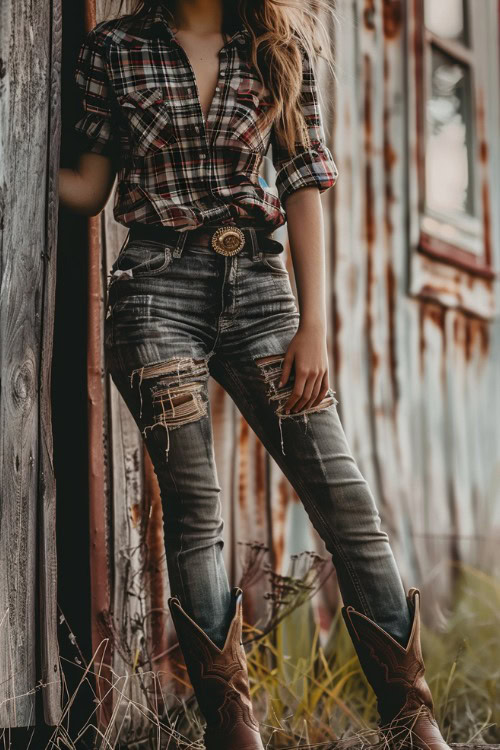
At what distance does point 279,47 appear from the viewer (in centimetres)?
195

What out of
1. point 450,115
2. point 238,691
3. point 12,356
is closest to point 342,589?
point 238,691

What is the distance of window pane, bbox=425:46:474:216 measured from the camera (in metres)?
4.20

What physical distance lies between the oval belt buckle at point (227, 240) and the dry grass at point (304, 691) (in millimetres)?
1168

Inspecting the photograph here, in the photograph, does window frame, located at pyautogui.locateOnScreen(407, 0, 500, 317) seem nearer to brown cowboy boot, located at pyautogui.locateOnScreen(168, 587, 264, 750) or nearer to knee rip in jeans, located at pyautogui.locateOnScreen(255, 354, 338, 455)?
knee rip in jeans, located at pyautogui.locateOnScreen(255, 354, 338, 455)

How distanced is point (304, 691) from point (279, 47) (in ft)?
6.07

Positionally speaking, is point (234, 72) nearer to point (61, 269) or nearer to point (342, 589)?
point (61, 269)

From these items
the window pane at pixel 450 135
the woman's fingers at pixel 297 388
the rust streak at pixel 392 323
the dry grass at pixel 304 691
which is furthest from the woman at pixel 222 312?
the window pane at pixel 450 135

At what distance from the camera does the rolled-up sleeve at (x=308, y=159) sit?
1935mm

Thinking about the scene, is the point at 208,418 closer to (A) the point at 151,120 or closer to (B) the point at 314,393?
(B) the point at 314,393

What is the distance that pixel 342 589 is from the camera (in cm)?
184

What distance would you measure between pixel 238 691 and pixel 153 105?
4.44 feet

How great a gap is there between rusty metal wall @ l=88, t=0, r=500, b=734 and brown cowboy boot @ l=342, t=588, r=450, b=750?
1.14 meters

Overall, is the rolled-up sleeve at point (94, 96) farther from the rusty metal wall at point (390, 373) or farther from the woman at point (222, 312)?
the rusty metal wall at point (390, 373)

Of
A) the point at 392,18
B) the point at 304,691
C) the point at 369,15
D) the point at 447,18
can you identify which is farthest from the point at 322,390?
the point at 447,18
